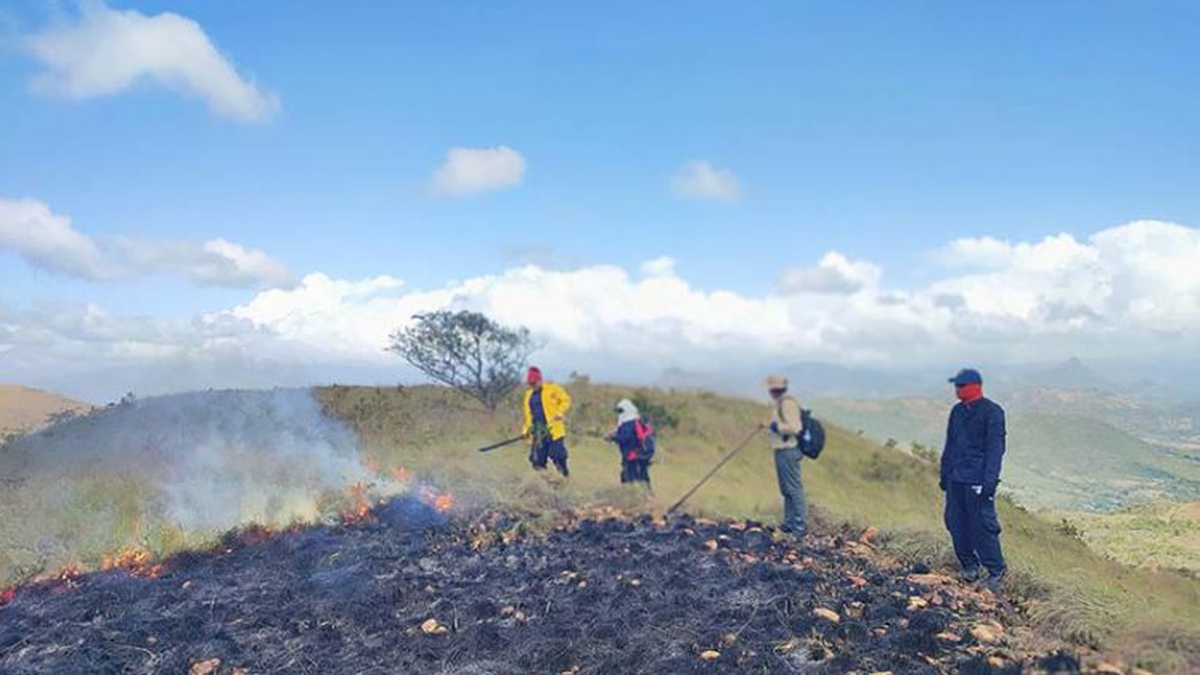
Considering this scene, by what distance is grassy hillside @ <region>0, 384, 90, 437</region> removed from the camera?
19.8 m

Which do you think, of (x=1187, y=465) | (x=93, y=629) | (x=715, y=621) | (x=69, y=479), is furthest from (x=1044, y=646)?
(x=69, y=479)

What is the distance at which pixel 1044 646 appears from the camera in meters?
5.54

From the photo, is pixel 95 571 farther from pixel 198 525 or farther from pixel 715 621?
pixel 715 621

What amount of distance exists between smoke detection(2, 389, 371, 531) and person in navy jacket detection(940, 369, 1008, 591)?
7869 mm

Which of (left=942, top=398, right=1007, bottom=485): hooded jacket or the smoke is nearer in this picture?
(left=942, top=398, right=1007, bottom=485): hooded jacket

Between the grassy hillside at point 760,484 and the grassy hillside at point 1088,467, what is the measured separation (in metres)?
0.81

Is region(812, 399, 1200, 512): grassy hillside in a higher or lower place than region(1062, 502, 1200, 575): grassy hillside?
higher

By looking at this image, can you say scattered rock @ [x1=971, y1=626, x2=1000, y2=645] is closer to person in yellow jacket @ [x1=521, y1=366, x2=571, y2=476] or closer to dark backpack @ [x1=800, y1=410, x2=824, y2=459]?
dark backpack @ [x1=800, y1=410, x2=824, y2=459]

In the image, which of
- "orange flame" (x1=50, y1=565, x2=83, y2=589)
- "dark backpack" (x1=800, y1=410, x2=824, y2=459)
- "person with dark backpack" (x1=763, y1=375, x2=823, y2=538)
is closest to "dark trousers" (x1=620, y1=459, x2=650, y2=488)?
"person with dark backpack" (x1=763, y1=375, x2=823, y2=538)

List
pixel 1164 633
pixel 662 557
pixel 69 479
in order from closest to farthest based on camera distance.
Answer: pixel 1164 633, pixel 662 557, pixel 69 479

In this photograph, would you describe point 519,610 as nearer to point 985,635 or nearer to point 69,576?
point 985,635

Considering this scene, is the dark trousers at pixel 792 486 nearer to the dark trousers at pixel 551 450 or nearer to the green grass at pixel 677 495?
the green grass at pixel 677 495

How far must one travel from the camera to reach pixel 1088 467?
15.4 metres

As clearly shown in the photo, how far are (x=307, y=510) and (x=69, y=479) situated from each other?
5462 mm
